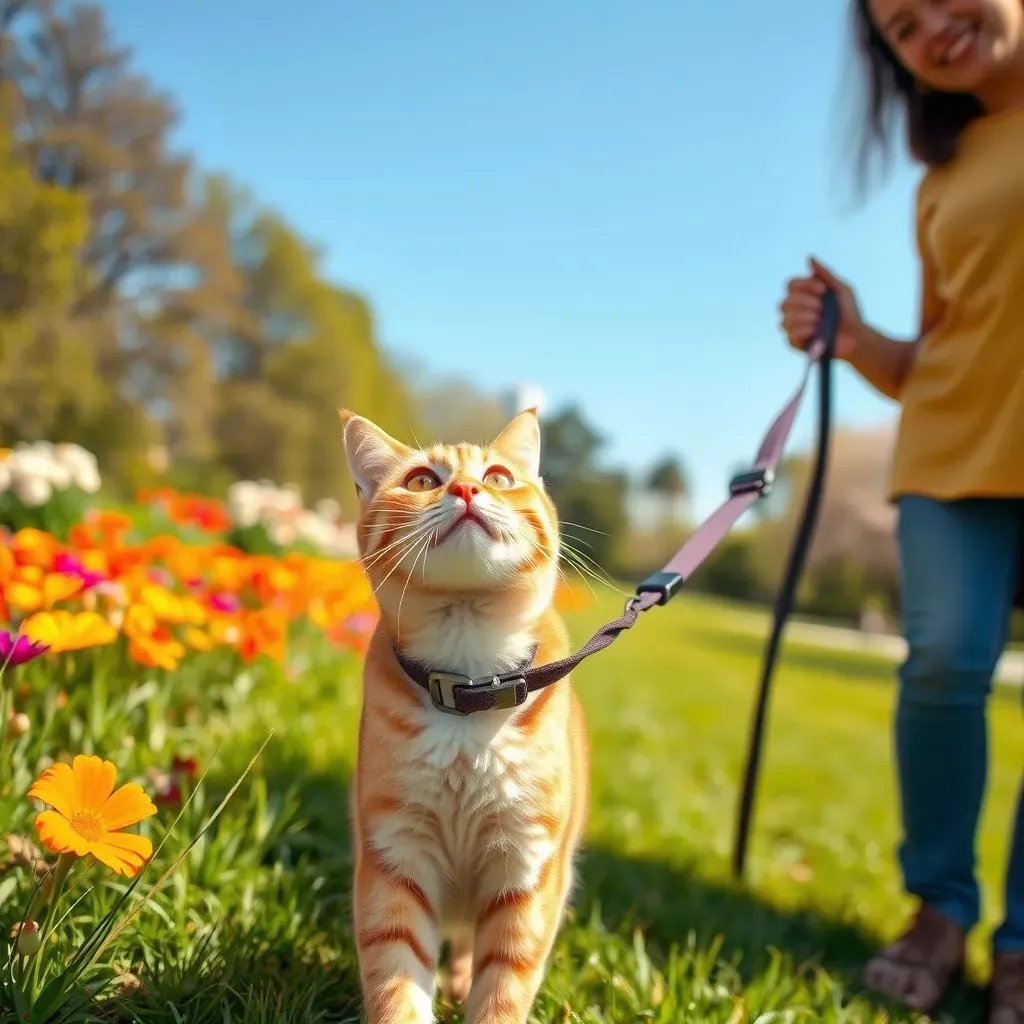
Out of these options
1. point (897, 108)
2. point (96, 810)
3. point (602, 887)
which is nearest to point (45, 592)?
point (96, 810)

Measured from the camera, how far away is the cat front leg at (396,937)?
112 centimetres

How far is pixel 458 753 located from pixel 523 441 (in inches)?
20.4

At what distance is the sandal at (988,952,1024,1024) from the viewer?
1811 mm

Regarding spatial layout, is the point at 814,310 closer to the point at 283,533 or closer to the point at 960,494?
the point at 960,494

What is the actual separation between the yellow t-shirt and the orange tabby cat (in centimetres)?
118

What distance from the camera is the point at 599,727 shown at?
487 cm

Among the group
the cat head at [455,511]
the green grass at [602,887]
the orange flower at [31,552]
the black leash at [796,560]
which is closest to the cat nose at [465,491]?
the cat head at [455,511]

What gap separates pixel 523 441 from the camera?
1.41 m

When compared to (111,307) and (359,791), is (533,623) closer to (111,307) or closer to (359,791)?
(359,791)

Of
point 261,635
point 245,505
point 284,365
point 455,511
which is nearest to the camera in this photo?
point 455,511

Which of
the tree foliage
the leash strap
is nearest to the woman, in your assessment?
the leash strap

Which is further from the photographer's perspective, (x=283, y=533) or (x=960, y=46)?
(x=283, y=533)

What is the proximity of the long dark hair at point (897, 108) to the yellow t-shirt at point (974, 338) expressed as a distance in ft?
0.25

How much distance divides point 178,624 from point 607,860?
1.50 m
